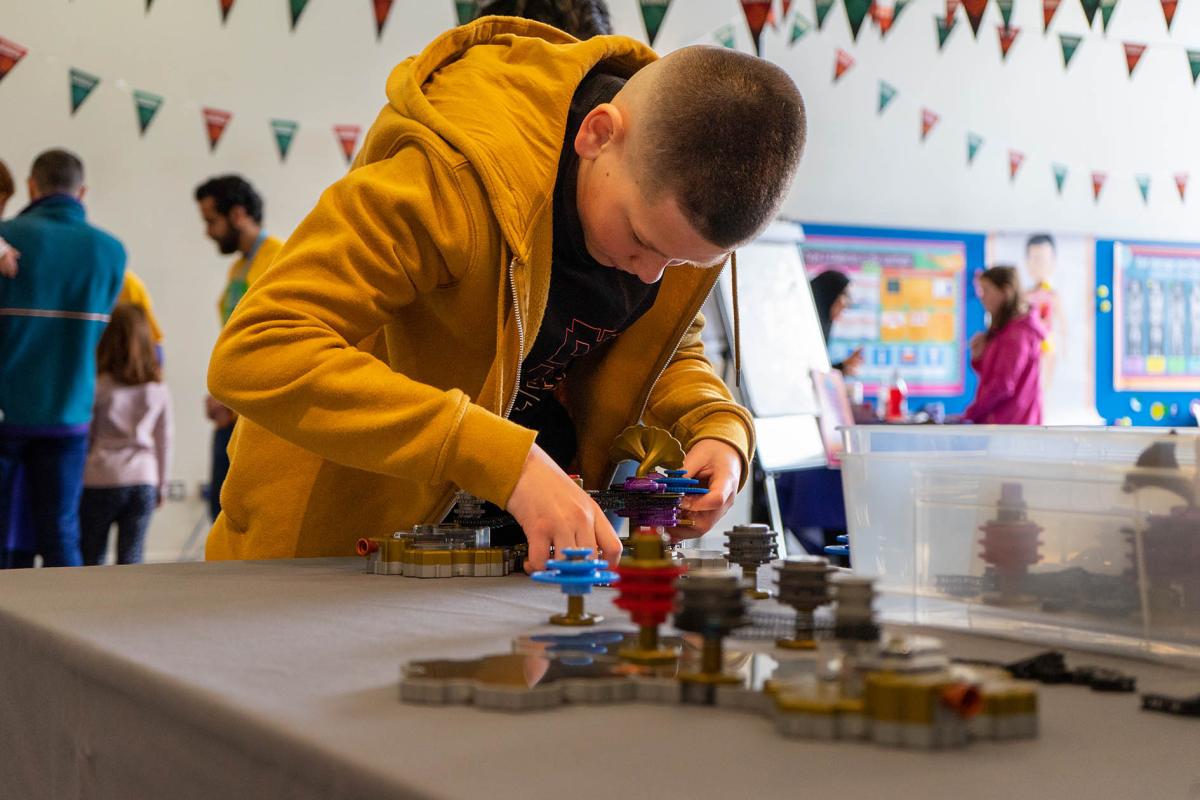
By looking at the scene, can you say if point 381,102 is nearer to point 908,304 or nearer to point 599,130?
point 908,304

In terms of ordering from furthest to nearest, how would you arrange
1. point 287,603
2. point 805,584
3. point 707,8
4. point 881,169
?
point 881,169 → point 707,8 → point 287,603 → point 805,584

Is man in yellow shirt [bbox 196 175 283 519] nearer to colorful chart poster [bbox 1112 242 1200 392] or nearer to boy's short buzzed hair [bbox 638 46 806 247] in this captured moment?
boy's short buzzed hair [bbox 638 46 806 247]

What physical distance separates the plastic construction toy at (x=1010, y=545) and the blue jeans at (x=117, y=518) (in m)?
3.07

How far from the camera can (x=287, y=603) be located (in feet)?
2.77

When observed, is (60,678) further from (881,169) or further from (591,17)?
(881,169)

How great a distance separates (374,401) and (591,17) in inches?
45.8

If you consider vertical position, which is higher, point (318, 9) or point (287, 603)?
point (318, 9)

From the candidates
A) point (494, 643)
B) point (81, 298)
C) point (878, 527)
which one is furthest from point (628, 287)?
point (81, 298)

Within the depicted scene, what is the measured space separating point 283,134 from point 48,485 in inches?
82.2

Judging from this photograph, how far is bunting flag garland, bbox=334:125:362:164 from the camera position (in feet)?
15.9

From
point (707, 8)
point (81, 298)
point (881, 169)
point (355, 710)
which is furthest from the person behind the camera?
point (881, 169)

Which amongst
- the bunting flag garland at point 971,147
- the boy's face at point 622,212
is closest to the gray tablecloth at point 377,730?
the boy's face at point 622,212

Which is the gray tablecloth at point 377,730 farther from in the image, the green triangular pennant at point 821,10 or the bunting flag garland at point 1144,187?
the bunting flag garland at point 1144,187

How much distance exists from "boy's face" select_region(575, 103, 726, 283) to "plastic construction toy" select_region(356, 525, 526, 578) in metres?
0.28
